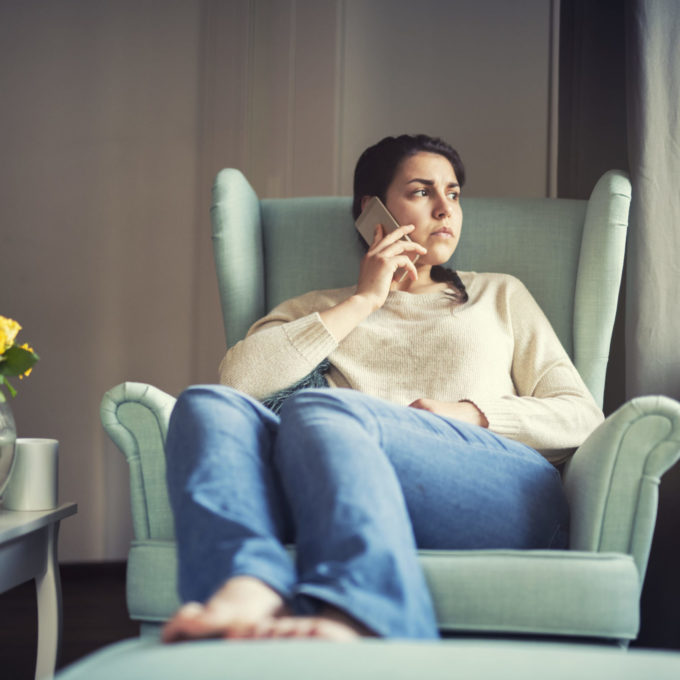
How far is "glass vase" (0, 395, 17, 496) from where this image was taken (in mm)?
1341

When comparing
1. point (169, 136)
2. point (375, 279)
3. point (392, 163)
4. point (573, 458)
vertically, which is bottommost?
point (573, 458)

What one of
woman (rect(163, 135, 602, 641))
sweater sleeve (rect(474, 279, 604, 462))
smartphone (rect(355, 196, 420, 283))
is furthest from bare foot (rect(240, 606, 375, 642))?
smartphone (rect(355, 196, 420, 283))

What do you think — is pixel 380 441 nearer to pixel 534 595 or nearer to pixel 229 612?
pixel 534 595

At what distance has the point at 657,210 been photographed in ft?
5.35

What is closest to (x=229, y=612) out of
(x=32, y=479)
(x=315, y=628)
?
(x=315, y=628)

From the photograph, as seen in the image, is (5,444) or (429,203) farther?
(429,203)

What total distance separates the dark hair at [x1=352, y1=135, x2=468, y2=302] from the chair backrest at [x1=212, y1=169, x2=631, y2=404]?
0.35 ft

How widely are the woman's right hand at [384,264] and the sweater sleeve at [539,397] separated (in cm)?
22

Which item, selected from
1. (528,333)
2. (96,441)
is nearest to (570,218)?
(528,333)

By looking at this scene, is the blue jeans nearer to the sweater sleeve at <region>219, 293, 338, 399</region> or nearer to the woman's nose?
the sweater sleeve at <region>219, 293, 338, 399</region>

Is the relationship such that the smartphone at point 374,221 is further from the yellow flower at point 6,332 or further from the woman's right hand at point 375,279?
the yellow flower at point 6,332

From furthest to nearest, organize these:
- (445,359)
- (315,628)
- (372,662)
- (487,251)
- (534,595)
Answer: (487,251), (445,359), (534,595), (315,628), (372,662)

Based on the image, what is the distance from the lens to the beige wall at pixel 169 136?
2354mm

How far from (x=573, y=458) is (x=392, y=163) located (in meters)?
0.77
